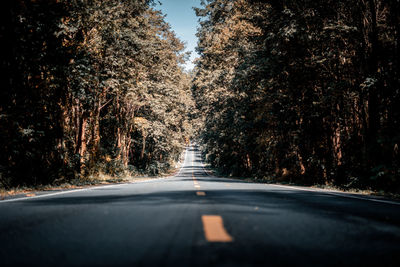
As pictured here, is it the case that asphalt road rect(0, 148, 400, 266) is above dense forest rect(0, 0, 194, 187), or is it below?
below

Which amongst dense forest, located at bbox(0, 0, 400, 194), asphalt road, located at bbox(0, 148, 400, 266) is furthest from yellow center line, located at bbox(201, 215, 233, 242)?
dense forest, located at bbox(0, 0, 400, 194)

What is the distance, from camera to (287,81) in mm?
16562

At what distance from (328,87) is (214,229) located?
12.2 m

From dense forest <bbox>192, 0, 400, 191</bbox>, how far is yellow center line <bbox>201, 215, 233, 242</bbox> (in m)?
5.22

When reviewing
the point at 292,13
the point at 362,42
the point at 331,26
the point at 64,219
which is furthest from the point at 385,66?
the point at 64,219

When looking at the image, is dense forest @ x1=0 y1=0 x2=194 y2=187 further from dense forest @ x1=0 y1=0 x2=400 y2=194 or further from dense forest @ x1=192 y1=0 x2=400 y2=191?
dense forest @ x1=192 y1=0 x2=400 y2=191

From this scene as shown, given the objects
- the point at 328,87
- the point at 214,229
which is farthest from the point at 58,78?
the point at 328,87

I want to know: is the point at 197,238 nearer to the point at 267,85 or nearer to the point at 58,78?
the point at 58,78

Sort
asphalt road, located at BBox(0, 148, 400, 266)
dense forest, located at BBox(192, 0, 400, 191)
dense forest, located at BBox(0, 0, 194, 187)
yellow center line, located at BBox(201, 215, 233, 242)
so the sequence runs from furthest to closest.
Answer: dense forest, located at BBox(192, 0, 400, 191), dense forest, located at BBox(0, 0, 194, 187), yellow center line, located at BBox(201, 215, 233, 242), asphalt road, located at BBox(0, 148, 400, 266)

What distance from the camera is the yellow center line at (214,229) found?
272 centimetres

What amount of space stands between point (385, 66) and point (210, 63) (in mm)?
21649

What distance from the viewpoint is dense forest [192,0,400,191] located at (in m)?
10.4

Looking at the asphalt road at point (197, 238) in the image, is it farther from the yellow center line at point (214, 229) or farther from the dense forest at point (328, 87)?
the dense forest at point (328, 87)

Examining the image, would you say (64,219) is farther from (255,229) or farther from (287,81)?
(287,81)
